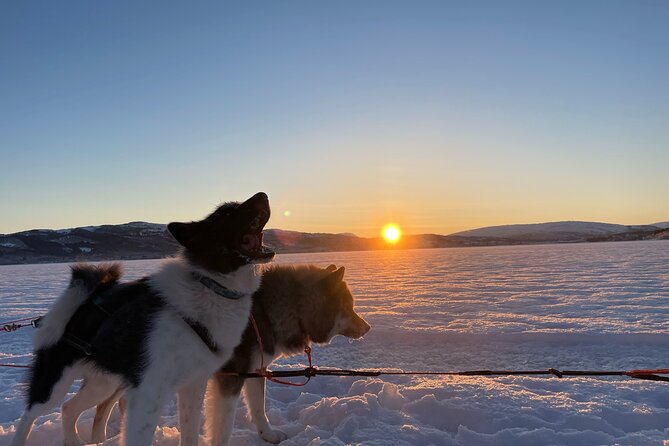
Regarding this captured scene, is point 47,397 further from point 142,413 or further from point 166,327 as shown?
point 166,327

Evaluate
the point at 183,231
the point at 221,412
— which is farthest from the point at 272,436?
the point at 183,231

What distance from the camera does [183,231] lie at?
3.12 m

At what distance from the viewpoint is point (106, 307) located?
3410mm

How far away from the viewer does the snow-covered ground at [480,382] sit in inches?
165

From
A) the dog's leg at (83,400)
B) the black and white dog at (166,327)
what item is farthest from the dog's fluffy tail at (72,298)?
the dog's leg at (83,400)

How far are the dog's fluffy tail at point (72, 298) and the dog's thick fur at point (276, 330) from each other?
3.26 ft

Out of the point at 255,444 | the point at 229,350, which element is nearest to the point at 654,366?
the point at 255,444

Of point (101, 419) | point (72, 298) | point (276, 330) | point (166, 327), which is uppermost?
point (72, 298)

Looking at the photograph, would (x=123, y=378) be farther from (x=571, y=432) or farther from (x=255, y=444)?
(x=571, y=432)

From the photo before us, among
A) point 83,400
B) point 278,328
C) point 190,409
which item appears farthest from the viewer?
point 278,328

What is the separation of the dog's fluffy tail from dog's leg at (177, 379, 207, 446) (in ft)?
3.42

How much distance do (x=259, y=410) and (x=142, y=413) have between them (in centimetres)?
156

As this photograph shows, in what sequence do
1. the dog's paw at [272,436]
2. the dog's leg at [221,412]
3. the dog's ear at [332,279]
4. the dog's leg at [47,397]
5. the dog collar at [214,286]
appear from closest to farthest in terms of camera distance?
1. the dog collar at [214,286]
2. the dog's leg at [47,397]
3. the dog's leg at [221,412]
4. the dog's paw at [272,436]
5. the dog's ear at [332,279]

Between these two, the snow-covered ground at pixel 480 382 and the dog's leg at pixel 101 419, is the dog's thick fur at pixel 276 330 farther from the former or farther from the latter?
the snow-covered ground at pixel 480 382
